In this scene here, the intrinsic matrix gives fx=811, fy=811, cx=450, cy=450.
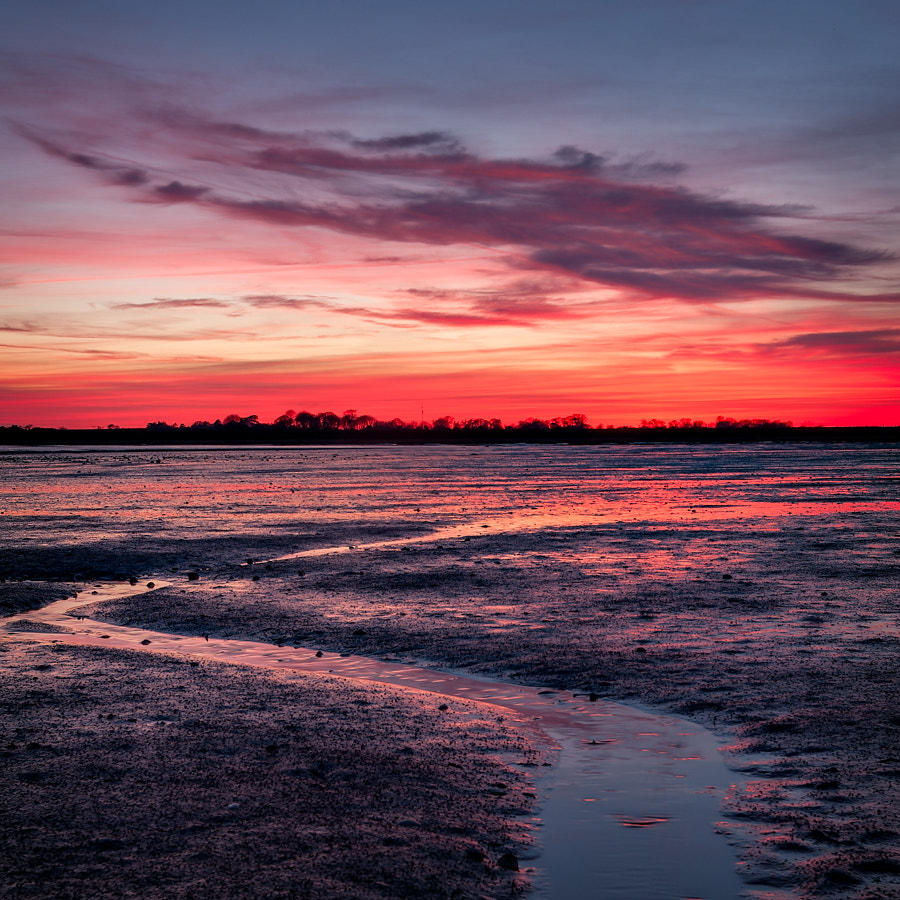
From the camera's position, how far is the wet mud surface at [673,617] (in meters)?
6.48

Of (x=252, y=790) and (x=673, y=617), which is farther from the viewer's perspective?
(x=673, y=617)

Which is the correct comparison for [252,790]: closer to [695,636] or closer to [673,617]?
[695,636]

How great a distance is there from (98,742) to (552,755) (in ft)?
14.2

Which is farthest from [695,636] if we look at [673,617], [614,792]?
[614,792]

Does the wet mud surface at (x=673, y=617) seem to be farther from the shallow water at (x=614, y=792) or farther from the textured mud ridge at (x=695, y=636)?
the shallow water at (x=614, y=792)

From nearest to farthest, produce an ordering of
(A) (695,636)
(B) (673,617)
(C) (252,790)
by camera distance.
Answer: (C) (252,790) → (A) (695,636) → (B) (673,617)

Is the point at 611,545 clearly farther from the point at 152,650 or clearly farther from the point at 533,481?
the point at 533,481

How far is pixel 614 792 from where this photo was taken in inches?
264

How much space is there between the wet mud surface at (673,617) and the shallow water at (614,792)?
0.29m

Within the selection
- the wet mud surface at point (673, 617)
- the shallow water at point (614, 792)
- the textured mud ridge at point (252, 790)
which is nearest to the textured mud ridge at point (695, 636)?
the wet mud surface at point (673, 617)

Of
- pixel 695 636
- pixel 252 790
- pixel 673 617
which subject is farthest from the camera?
pixel 673 617

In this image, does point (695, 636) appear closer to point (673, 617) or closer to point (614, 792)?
point (673, 617)

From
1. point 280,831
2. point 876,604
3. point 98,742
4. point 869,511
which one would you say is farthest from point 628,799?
point 869,511

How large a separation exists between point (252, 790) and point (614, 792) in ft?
9.79
